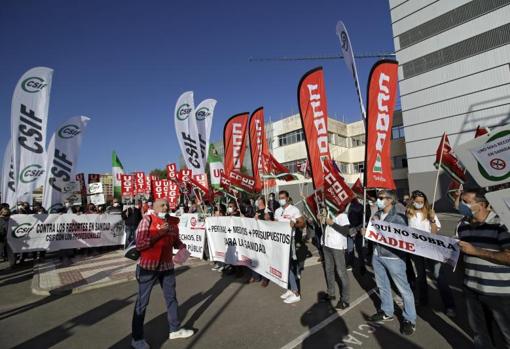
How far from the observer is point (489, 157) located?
9.12 feet

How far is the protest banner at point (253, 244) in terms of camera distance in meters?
5.61

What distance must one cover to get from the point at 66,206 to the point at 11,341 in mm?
9040

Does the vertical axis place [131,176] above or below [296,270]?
above

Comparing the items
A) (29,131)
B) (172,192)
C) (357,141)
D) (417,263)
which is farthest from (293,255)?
(357,141)

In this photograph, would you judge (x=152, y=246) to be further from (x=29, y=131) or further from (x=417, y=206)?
(x=29, y=131)

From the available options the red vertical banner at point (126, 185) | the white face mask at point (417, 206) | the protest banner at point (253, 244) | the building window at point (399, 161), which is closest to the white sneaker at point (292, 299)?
the protest banner at point (253, 244)

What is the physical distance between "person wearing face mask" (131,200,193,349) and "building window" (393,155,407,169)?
34.3 m

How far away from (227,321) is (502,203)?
3926 mm

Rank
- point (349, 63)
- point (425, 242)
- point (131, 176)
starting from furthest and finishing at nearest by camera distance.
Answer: point (131, 176) < point (349, 63) < point (425, 242)

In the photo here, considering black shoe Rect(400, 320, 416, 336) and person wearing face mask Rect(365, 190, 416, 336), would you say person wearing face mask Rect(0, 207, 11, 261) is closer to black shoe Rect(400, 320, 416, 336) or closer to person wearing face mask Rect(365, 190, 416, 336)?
person wearing face mask Rect(365, 190, 416, 336)

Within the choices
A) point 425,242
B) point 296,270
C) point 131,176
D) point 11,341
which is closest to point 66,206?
point 131,176

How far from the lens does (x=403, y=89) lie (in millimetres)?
29000

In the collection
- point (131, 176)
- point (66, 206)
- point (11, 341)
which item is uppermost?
point (131, 176)

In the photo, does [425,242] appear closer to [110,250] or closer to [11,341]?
[11,341]
